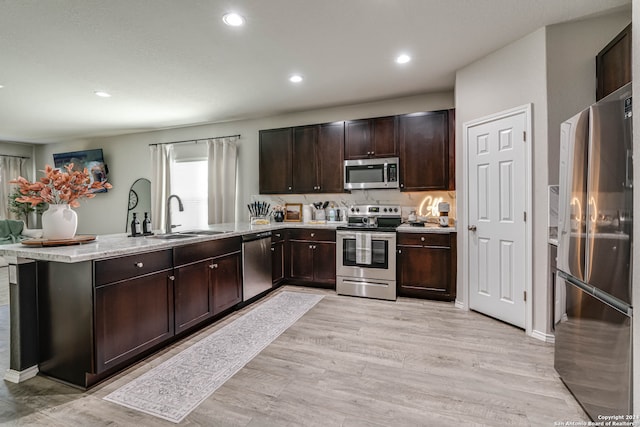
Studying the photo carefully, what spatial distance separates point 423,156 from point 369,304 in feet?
6.87

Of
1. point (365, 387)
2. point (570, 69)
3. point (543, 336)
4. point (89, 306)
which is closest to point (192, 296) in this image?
point (89, 306)

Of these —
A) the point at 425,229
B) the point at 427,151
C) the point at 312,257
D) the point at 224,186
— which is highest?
the point at 427,151

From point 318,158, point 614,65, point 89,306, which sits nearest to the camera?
point 89,306

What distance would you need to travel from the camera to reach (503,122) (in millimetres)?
2990

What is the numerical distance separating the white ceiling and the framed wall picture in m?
1.63

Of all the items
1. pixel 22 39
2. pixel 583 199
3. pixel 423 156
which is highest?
pixel 22 39

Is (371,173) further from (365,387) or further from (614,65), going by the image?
(365,387)

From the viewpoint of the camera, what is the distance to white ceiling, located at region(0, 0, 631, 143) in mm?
2332

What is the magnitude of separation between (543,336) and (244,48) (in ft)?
12.9

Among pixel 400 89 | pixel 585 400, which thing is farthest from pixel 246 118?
pixel 585 400

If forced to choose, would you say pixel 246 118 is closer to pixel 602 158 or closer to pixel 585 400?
pixel 602 158

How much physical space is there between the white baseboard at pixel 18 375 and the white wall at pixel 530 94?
414cm

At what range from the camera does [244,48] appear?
2934 millimetres

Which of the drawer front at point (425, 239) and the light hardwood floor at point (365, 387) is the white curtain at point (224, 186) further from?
the drawer front at point (425, 239)
